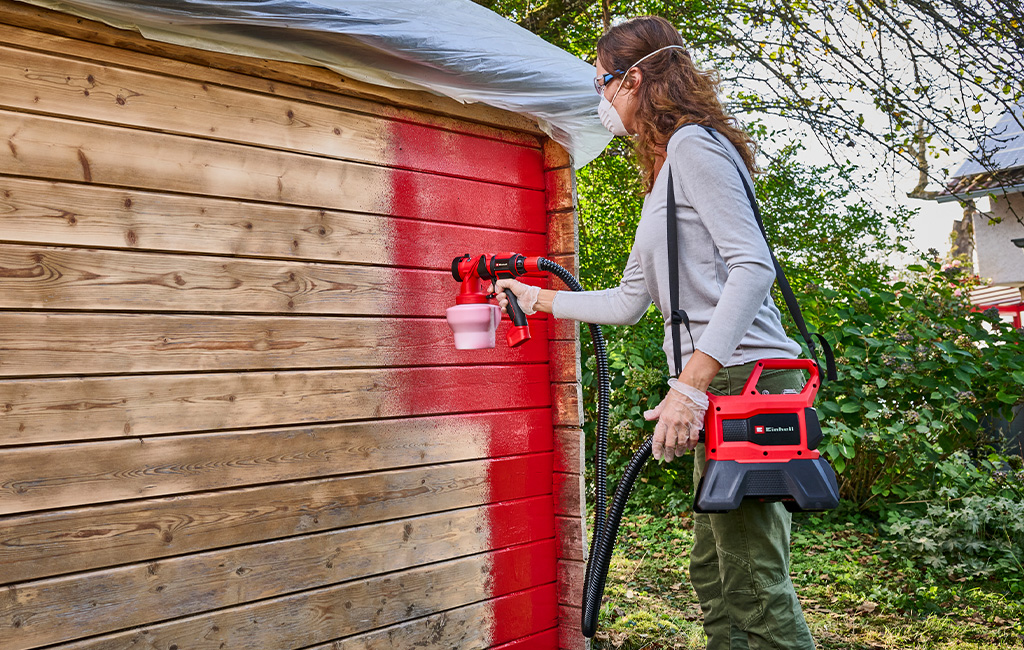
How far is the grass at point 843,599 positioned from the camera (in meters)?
3.45

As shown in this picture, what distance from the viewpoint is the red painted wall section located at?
265 cm

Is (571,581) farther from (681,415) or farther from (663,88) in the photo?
(663,88)

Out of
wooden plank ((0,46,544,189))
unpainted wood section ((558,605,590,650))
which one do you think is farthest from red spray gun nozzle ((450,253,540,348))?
unpainted wood section ((558,605,590,650))

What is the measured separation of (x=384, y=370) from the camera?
8.38 ft

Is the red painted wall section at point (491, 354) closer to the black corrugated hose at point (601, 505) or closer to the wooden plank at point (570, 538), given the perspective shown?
the wooden plank at point (570, 538)

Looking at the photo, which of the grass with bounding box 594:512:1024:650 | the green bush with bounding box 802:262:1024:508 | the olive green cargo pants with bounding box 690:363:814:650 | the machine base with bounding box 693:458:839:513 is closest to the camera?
the machine base with bounding box 693:458:839:513

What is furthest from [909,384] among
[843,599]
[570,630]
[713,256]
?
[713,256]

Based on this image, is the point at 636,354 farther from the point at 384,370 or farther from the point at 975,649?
the point at 384,370

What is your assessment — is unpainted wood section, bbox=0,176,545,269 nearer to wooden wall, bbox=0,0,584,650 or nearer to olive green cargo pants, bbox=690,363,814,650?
wooden wall, bbox=0,0,584,650

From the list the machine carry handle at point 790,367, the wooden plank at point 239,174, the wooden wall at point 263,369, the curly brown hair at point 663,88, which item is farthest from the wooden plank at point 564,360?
the machine carry handle at point 790,367

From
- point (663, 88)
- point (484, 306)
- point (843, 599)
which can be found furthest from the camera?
point (843, 599)

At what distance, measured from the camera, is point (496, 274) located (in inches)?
95.5

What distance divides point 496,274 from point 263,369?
75cm

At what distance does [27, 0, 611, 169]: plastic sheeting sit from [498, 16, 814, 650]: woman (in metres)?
0.58
